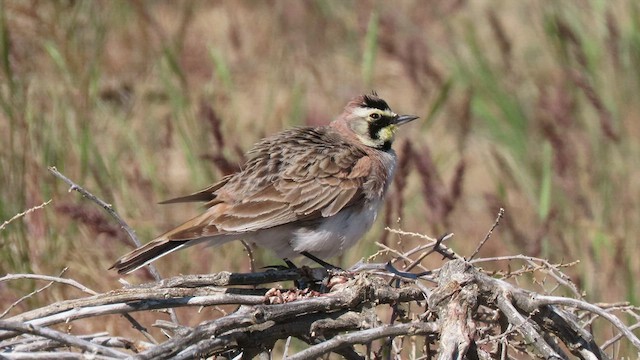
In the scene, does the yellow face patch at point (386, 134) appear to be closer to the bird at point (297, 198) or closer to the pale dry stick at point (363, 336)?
the bird at point (297, 198)

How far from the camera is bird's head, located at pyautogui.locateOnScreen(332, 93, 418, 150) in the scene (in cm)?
481

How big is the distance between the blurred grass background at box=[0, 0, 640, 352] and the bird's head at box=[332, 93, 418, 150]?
0.52ft

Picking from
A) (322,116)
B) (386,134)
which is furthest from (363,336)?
(322,116)

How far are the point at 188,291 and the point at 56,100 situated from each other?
292cm

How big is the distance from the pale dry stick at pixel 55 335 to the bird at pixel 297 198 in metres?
1.08

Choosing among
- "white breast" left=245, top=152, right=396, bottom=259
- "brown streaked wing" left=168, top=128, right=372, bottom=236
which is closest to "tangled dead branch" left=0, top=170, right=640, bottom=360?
"brown streaked wing" left=168, top=128, right=372, bottom=236

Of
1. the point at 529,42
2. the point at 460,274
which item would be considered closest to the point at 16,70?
the point at 460,274

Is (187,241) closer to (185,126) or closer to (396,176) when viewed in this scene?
(396,176)

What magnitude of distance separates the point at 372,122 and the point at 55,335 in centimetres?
265

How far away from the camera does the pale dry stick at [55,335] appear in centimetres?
234

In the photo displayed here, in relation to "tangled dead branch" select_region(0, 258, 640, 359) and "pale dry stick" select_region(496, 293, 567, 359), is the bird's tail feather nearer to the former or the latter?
"tangled dead branch" select_region(0, 258, 640, 359)

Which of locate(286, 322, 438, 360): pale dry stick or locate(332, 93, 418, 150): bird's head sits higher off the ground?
locate(332, 93, 418, 150): bird's head

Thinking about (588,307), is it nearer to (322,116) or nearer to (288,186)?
(288,186)

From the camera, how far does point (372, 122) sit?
190 inches
